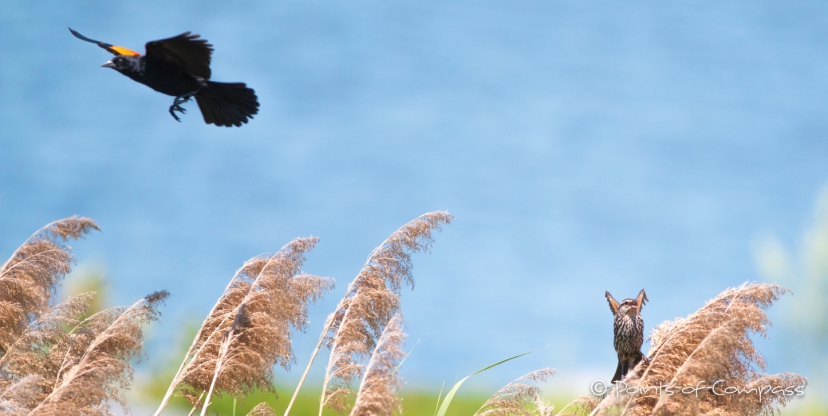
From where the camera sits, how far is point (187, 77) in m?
5.41

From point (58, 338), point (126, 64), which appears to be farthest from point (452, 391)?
point (126, 64)

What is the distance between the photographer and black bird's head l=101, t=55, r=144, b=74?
18.0ft

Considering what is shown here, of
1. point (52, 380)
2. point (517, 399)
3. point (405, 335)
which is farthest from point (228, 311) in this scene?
point (517, 399)

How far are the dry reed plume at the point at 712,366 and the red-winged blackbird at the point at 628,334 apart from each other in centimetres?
10

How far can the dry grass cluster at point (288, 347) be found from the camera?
4.01 meters

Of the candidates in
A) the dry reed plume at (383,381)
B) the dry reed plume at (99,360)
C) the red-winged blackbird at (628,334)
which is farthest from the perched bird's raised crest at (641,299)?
the dry reed plume at (99,360)

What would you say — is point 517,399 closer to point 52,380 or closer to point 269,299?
point 269,299

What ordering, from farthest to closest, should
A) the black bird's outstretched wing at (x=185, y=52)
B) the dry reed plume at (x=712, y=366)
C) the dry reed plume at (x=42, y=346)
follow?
1. the black bird's outstretched wing at (x=185, y=52)
2. the dry reed plume at (x=42, y=346)
3. the dry reed plume at (x=712, y=366)

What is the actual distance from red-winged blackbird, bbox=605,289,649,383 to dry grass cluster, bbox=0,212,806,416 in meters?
0.11

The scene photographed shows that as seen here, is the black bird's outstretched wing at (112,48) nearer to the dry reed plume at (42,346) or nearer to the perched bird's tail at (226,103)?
the perched bird's tail at (226,103)

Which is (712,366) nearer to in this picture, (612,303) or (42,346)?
(612,303)

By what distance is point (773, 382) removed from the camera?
14.3 ft

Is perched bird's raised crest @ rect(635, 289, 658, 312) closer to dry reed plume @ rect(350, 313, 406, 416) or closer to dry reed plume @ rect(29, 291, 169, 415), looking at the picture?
dry reed plume @ rect(350, 313, 406, 416)

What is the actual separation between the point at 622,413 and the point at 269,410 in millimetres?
2143
